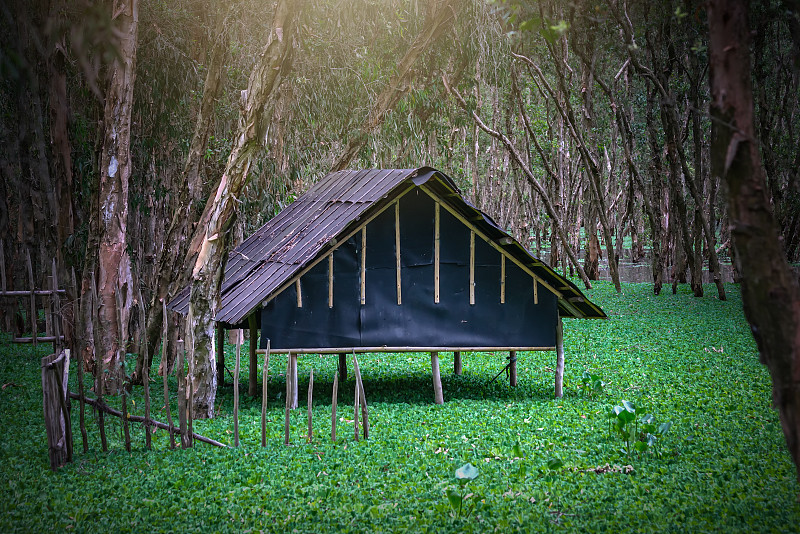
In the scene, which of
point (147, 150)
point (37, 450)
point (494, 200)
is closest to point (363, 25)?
point (147, 150)

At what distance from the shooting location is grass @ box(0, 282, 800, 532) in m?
6.41

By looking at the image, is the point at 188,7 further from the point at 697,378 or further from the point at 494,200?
the point at 494,200

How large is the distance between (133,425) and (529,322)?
5619mm

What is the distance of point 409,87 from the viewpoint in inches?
656

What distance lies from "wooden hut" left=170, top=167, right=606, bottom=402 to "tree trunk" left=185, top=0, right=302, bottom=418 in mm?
808

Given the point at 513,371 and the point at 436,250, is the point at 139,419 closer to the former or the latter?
the point at 436,250

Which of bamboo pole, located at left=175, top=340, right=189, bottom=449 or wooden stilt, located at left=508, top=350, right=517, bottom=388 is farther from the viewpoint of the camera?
wooden stilt, located at left=508, top=350, right=517, bottom=388

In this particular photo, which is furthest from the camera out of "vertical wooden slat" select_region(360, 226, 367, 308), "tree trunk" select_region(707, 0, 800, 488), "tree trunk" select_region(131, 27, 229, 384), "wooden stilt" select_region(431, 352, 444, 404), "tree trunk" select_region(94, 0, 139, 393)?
"tree trunk" select_region(131, 27, 229, 384)

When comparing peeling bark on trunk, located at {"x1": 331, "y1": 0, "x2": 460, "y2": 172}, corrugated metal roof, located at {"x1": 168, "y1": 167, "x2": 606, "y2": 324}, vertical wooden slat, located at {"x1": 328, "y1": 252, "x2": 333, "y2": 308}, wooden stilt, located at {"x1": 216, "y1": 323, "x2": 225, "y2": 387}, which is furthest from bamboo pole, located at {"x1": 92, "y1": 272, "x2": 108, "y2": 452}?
peeling bark on trunk, located at {"x1": 331, "y1": 0, "x2": 460, "y2": 172}

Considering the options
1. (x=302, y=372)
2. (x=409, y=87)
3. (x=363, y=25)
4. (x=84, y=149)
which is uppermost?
(x=363, y=25)

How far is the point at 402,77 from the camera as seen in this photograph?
16312 mm

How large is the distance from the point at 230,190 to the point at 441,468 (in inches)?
182

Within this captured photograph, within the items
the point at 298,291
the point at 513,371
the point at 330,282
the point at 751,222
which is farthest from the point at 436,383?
the point at 751,222

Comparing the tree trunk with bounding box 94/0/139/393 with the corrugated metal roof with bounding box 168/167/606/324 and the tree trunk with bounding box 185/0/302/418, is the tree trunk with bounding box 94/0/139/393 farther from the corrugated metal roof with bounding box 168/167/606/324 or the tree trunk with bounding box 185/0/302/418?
the tree trunk with bounding box 185/0/302/418
